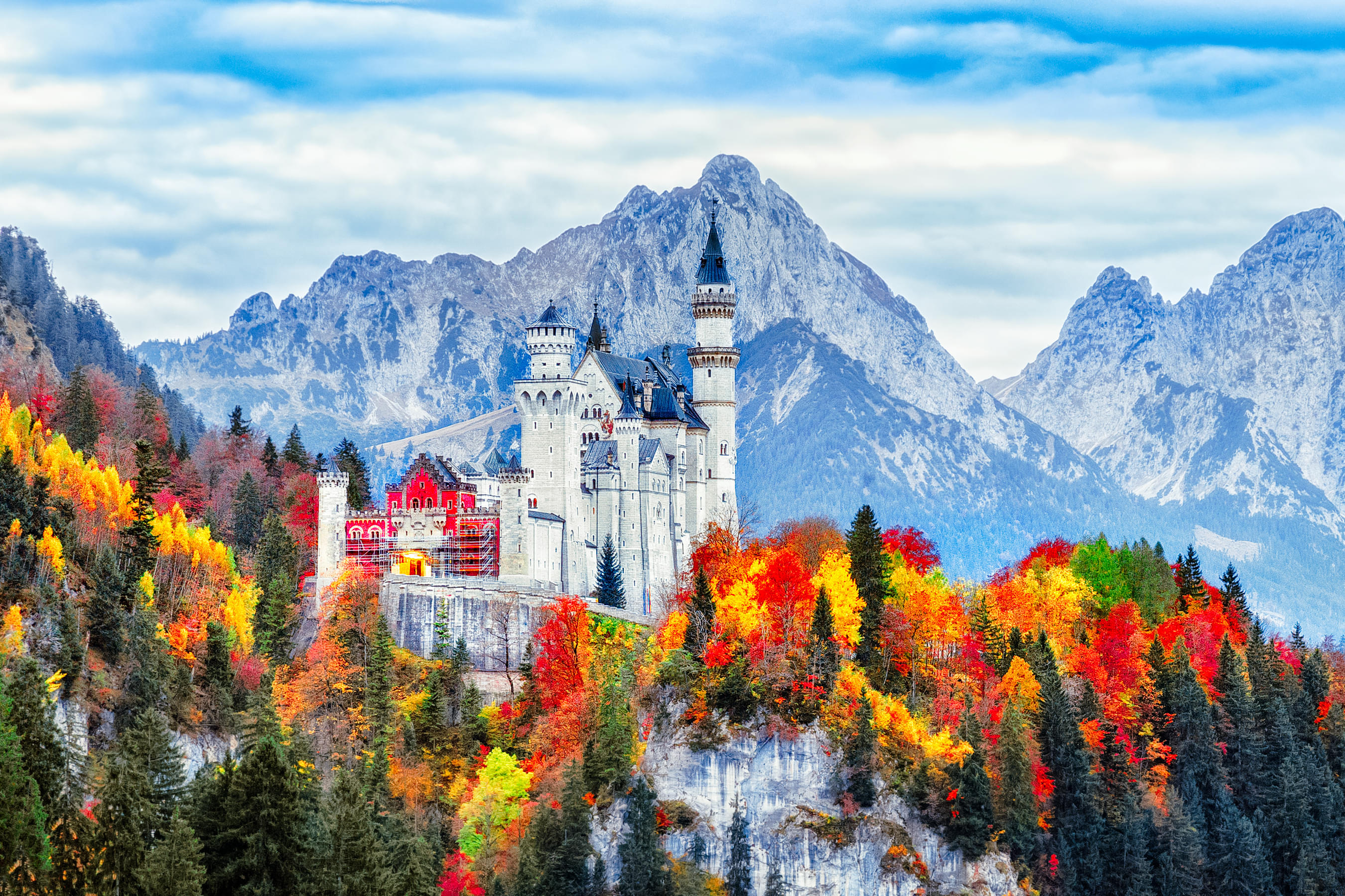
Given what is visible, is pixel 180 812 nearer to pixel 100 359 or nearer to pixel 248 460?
pixel 248 460

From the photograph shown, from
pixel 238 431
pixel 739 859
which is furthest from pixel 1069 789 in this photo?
pixel 238 431

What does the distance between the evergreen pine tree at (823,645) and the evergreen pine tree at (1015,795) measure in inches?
388

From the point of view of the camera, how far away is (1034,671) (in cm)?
8962

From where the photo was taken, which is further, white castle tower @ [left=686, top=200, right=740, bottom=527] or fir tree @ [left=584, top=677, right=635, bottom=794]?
white castle tower @ [left=686, top=200, right=740, bottom=527]

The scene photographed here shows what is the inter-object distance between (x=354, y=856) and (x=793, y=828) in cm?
3040

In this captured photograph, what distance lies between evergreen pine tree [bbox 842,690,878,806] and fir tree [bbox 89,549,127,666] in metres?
42.3

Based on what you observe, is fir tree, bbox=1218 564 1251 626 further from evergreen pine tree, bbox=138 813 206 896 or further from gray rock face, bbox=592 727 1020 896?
evergreen pine tree, bbox=138 813 206 896

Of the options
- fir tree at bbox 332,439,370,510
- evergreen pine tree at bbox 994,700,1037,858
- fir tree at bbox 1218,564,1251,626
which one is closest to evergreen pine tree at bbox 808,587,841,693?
evergreen pine tree at bbox 994,700,1037,858

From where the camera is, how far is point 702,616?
8556 cm

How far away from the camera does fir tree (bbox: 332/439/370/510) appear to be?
385 feet

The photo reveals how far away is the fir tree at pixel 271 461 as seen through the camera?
12862 cm

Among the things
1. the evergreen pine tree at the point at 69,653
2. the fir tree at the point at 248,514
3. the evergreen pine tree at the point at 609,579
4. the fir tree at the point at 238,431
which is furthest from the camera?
the fir tree at the point at 238,431

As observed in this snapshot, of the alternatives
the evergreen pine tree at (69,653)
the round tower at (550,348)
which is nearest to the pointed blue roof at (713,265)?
the round tower at (550,348)

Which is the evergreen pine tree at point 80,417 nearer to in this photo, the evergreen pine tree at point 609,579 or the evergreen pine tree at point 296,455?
the evergreen pine tree at point 296,455
